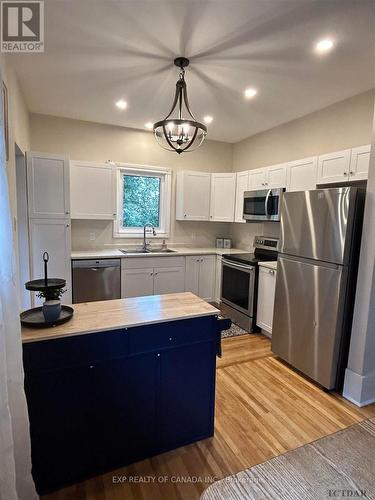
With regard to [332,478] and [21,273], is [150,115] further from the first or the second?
[332,478]

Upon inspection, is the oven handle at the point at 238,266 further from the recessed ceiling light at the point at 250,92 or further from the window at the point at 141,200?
the recessed ceiling light at the point at 250,92

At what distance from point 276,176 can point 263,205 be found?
405 millimetres

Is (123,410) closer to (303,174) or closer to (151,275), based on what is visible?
(151,275)

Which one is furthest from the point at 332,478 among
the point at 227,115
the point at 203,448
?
the point at 227,115

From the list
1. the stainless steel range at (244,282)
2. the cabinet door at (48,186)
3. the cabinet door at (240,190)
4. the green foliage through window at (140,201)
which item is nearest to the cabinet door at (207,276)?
the stainless steel range at (244,282)

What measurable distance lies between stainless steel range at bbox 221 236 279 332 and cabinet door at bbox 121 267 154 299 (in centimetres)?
109

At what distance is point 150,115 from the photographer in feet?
12.0

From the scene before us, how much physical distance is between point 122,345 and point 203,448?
3.10 ft

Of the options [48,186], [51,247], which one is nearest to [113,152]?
[48,186]

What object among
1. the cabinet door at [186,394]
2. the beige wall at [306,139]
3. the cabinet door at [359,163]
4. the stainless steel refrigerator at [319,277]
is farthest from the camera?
Result: the beige wall at [306,139]

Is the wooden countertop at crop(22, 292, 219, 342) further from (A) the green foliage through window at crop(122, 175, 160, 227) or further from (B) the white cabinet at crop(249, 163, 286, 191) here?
(A) the green foliage through window at crop(122, 175, 160, 227)

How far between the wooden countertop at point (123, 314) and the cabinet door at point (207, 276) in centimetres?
234

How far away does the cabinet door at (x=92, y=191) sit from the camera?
12.4ft

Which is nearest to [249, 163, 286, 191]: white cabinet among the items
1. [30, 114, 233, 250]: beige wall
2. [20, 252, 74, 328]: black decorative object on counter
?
[30, 114, 233, 250]: beige wall
